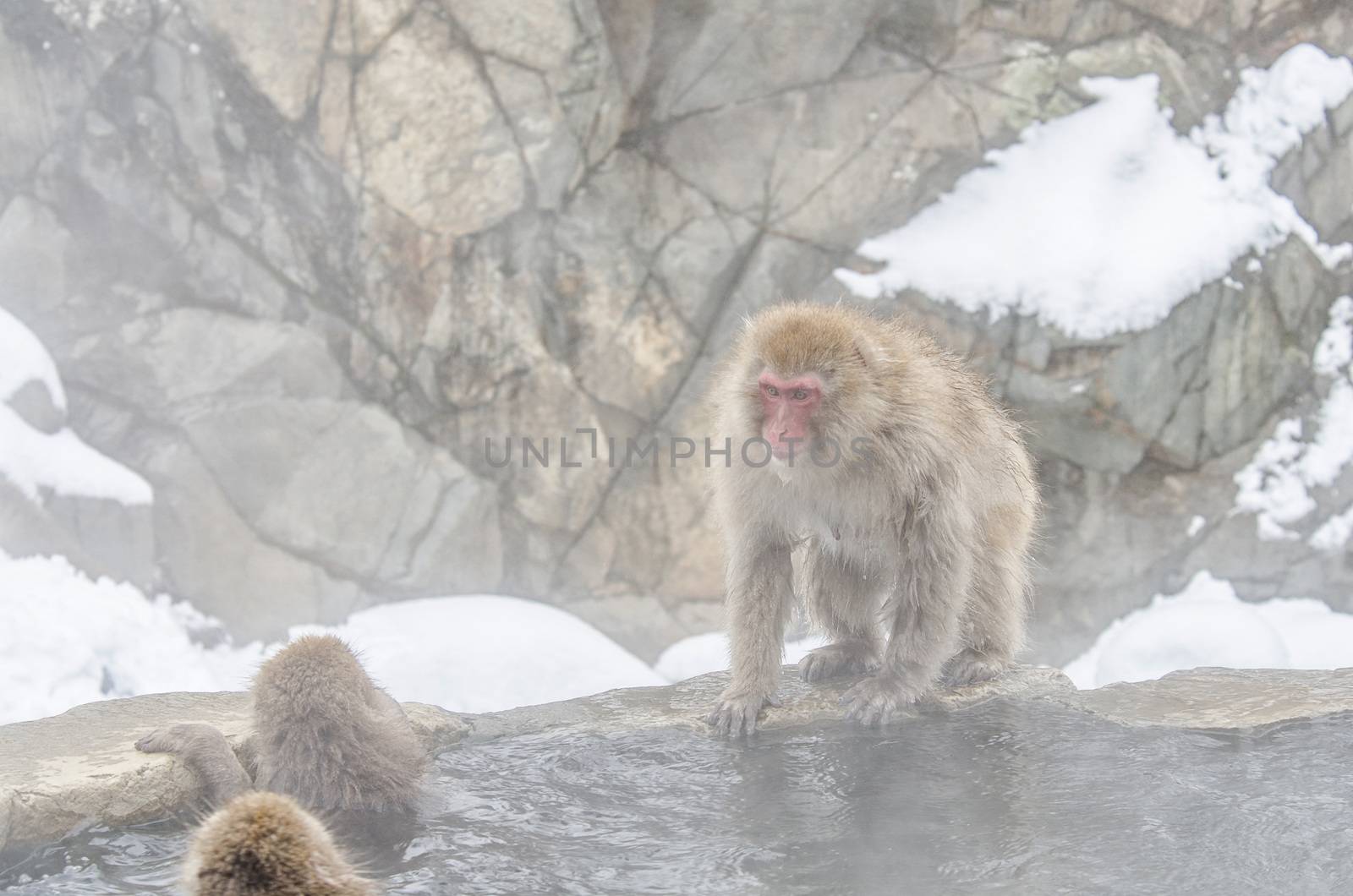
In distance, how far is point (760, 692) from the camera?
10.8 feet

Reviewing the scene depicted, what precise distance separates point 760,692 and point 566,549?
5139 mm

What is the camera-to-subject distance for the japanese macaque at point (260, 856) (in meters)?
1.84

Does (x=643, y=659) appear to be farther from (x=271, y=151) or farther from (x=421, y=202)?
(x=271, y=151)

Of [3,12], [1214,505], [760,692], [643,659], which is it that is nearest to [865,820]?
[760,692]

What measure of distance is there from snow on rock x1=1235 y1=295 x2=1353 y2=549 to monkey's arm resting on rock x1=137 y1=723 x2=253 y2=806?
22.8ft

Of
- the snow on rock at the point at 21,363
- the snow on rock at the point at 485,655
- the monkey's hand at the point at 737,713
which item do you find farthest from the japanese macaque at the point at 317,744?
the snow on rock at the point at 21,363

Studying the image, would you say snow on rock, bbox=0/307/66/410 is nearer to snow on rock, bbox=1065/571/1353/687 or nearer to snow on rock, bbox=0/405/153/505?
snow on rock, bbox=0/405/153/505

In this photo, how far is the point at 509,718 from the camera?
10.9 feet

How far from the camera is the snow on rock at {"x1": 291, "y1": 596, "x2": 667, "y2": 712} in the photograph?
21.2 feet

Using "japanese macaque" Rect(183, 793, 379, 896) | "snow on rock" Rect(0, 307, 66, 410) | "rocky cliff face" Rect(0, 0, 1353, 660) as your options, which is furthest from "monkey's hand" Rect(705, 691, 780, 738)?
"snow on rock" Rect(0, 307, 66, 410)

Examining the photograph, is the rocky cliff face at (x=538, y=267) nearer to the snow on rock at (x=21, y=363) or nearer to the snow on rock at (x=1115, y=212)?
the snow on rock at (x=1115, y=212)

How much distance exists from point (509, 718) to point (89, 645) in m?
4.17

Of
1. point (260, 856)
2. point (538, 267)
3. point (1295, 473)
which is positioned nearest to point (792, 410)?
point (260, 856)

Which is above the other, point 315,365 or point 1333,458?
point 315,365
